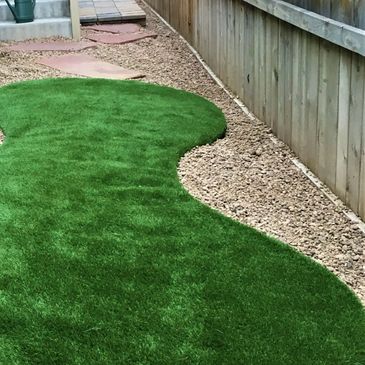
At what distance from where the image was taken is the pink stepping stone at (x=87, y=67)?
21.9 ft

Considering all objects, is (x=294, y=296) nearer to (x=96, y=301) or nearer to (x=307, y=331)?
(x=307, y=331)

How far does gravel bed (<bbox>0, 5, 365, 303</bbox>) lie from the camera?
3.37m

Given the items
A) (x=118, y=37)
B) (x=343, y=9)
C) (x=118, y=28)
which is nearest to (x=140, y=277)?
(x=343, y=9)

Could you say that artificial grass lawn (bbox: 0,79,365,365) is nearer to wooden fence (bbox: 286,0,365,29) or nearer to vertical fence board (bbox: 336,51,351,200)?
vertical fence board (bbox: 336,51,351,200)

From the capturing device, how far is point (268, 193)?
4.06m

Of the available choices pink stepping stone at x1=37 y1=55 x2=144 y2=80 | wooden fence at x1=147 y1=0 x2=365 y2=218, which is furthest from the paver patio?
wooden fence at x1=147 y1=0 x2=365 y2=218

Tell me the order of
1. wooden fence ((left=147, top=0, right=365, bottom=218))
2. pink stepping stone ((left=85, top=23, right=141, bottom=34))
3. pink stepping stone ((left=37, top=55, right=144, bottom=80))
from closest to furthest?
wooden fence ((left=147, top=0, right=365, bottom=218)) → pink stepping stone ((left=37, top=55, right=144, bottom=80)) → pink stepping stone ((left=85, top=23, right=141, bottom=34))

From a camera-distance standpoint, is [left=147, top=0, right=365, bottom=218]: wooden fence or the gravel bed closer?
the gravel bed

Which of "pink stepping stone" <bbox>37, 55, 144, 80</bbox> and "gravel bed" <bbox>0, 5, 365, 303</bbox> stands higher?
"pink stepping stone" <bbox>37, 55, 144, 80</bbox>

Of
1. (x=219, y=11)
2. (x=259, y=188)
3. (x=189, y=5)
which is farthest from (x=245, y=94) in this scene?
(x=189, y=5)

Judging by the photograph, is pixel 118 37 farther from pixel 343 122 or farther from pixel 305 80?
pixel 343 122

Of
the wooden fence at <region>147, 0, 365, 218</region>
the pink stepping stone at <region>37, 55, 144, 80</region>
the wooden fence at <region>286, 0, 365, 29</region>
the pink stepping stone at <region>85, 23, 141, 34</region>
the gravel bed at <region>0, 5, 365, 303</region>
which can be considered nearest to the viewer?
the gravel bed at <region>0, 5, 365, 303</region>

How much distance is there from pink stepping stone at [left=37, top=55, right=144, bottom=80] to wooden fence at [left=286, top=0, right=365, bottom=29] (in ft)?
8.94

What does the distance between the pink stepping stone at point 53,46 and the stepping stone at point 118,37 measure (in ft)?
0.93
